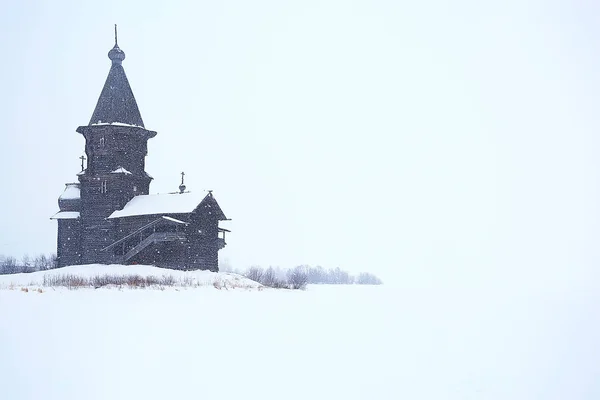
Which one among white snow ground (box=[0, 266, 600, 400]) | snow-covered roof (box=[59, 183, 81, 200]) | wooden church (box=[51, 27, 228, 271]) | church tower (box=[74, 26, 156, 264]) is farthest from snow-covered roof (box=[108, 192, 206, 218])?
white snow ground (box=[0, 266, 600, 400])

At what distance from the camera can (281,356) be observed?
7.61m

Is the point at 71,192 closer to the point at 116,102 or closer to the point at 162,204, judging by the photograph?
the point at 116,102

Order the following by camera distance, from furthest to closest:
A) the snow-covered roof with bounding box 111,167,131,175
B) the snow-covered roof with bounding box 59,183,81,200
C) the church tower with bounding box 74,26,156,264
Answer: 1. the snow-covered roof with bounding box 59,183,81,200
2. the church tower with bounding box 74,26,156,264
3. the snow-covered roof with bounding box 111,167,131,175

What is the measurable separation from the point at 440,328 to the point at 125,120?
30.4m

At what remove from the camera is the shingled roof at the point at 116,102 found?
37000 mm

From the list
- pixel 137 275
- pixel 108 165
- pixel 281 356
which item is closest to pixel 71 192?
pixel 108 165

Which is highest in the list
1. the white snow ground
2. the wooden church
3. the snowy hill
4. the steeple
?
the steeple

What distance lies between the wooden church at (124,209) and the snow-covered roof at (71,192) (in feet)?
0.20

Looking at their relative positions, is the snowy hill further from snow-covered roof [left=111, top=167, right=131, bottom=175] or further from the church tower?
snow-covered roof [left=111, top=167, right=131, bottom=175]

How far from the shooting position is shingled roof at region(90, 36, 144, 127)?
3700cm

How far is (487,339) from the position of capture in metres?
9.68

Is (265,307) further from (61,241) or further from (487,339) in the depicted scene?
(61,241)

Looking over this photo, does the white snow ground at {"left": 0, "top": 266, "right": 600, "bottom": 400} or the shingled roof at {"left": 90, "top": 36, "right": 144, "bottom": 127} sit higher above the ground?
the shingled roof at {"left": 90, "top": 36, "right": 144, "bottom": 127}

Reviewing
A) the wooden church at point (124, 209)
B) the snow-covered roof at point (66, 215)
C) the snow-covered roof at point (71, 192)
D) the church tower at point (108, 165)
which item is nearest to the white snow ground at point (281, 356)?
the wooden church at point (124, 209)
